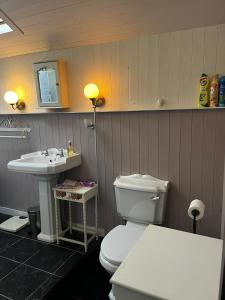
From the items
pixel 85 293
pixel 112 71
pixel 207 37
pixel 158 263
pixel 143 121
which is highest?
pixel 207 37

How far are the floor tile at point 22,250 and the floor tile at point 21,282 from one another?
0.54ft

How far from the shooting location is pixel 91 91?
2205 mm

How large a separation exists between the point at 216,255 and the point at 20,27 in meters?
2.40

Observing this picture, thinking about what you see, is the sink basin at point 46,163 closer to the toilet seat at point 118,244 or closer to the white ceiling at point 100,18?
the toilet seat at point 118,244

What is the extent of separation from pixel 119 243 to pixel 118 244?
15 mm

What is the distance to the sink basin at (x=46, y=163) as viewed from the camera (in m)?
2.25

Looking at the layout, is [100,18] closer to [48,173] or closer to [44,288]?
[48,173]

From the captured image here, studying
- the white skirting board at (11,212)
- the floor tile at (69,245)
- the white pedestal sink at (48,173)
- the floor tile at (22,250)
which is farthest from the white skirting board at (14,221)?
the floor tile at (69,245)

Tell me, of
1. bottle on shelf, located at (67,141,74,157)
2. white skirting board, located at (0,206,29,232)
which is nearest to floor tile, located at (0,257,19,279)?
white skirting board, located at (0,206,29,232)

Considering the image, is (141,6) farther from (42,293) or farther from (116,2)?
(42,293)

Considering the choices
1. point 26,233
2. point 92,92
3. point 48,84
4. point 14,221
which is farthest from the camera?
point 14,221

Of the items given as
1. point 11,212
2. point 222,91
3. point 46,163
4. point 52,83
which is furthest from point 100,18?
point 11,212

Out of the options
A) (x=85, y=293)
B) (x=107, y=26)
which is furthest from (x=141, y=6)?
(x=85, y=293)

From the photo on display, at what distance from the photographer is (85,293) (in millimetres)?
1911
